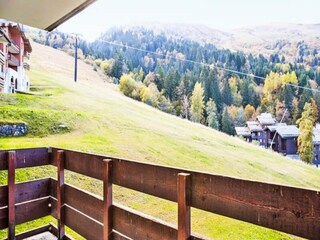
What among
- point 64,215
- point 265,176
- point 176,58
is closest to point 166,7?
point 176,58

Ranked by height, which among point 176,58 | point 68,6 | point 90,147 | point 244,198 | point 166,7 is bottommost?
point 90,147

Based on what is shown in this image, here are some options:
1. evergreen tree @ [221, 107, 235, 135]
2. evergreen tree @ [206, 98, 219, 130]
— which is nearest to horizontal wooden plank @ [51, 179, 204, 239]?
evergreen tree @ [206, 98, 219, 130]

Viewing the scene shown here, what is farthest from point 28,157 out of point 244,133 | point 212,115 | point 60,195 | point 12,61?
point 212,115

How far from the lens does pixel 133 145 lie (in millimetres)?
11609

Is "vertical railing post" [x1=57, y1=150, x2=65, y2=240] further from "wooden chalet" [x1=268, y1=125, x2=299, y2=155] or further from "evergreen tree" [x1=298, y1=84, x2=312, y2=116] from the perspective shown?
"evergreen tree" [x1=298, y1=84, x2=312, y2=116]

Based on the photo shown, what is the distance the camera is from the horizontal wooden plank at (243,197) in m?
1.04

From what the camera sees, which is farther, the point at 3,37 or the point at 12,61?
the point at 12,61

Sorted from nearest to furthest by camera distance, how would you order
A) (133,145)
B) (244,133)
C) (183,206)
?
(183,206) → (133,145) → (244,133)

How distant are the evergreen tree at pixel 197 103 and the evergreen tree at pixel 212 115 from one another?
0.67 meters

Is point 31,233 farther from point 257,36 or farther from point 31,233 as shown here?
point 257,36

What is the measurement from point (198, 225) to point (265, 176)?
21.8 feet

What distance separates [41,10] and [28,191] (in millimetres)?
1458

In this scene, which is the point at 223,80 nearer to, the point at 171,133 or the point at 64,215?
the point at 171,133

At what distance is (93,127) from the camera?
41.9ft
